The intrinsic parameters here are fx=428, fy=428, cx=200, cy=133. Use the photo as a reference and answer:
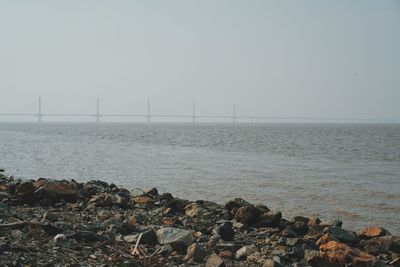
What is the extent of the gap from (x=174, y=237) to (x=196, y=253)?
686 millimetres

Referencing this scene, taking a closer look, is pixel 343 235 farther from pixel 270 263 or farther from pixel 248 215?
pixel 270 263

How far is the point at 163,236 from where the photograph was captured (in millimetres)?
6945

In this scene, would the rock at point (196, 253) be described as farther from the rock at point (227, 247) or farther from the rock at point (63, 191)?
the rock at point (63, 191)

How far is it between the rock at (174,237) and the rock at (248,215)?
239cm

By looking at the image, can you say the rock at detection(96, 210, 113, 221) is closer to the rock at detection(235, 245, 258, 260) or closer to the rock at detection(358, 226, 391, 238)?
the rock at detection(235, 245, 258, 260)

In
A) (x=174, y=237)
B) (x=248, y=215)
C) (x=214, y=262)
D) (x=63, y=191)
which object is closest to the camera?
(x=214, y=262)

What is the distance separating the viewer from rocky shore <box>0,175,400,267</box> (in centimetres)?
596

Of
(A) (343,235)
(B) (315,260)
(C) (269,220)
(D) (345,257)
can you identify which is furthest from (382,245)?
(C) (269,220)

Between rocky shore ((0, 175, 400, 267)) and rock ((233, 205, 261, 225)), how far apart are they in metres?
0.02

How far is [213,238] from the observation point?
24.3 ft

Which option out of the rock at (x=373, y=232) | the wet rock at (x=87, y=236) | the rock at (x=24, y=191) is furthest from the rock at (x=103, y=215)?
the rock at (x=373, y=232)

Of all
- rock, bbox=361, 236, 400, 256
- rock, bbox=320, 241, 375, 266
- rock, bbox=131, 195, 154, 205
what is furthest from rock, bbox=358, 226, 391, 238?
rock, bbox=131, 195, 154, 205

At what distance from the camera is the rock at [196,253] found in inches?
246

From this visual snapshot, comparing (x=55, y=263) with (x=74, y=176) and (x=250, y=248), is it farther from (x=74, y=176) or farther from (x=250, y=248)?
(x=74, y=176)
